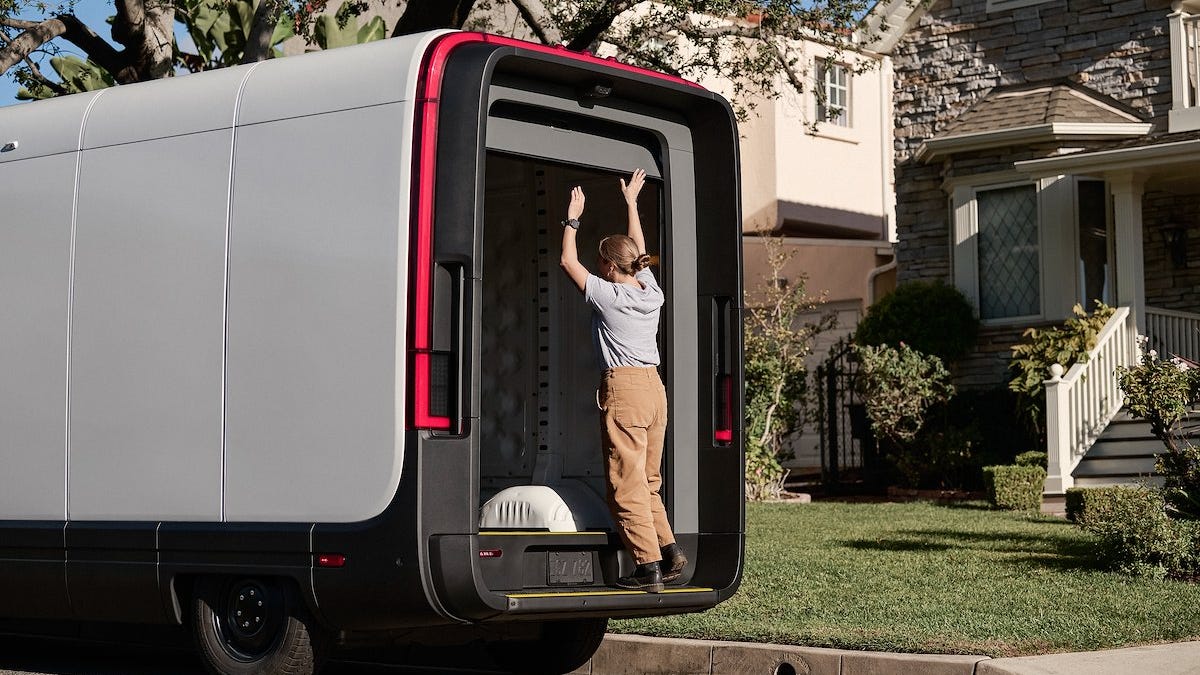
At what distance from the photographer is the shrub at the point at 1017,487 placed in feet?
54.3

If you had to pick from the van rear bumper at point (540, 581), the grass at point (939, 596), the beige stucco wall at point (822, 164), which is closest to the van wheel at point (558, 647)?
the grass at point (939, 596)

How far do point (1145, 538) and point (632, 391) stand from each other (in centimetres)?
497

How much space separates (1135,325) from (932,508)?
143 inches

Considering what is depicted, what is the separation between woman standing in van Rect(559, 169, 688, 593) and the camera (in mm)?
6891

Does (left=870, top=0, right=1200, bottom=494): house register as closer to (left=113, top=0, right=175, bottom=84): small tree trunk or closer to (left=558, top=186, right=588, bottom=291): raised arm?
(left=113, top=0, right=175, bottom=84): small tree trunk

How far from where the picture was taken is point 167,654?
927 cm

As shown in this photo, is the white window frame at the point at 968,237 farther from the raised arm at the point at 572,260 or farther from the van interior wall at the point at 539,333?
the raised arm at the point at 572,260

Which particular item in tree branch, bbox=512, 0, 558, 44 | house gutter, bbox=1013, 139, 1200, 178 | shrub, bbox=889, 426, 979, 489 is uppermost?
tree branch, bbox=512, 0, 558, 44

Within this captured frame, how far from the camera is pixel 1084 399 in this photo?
695 inches

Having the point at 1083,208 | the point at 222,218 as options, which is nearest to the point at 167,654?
the point at 222,218

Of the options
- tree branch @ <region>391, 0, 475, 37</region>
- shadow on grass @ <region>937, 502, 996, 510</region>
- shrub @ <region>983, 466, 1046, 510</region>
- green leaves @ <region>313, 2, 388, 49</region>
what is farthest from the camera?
shadow on grass @ <region>937, 502, 996, 510</region>

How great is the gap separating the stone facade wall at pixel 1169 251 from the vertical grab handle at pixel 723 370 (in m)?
13.5

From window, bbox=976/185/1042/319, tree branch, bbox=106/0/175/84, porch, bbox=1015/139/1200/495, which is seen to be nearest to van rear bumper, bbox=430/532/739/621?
tree branch, bbox=106/0/175/84

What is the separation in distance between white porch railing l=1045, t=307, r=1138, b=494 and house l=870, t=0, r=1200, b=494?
0.03 m
